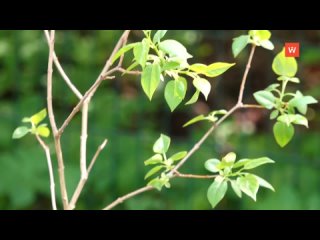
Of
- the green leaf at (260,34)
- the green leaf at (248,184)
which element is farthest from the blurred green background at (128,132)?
the green leaf at (248,184)

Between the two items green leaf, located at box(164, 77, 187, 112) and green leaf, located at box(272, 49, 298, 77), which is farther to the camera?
green leaf, located at box(272, 49, 298, 77)

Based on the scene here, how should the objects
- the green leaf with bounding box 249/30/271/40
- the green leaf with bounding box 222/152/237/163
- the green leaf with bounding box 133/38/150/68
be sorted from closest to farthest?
1. the green leaf with bounding box 133/38/150/68
2. the green leaf with bounding box 222/152/237/163
3. the green leaf with bounding box 249/30/271/40

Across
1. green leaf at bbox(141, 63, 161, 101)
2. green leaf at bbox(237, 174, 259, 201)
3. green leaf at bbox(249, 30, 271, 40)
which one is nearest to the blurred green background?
green leaf at bbox(249, 30, 271, 40)

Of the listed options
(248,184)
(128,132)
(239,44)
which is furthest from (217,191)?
(128,132)

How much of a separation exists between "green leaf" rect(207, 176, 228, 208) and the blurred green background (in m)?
1.89

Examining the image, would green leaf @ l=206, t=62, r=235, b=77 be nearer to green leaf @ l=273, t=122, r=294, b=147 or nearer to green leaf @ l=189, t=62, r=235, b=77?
green leaf @ l=189, t=62, r=235, b=77

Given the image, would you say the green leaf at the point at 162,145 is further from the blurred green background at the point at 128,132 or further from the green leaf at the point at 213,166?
the blurred green background at the point at 128,132

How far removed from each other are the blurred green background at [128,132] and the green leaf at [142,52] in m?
2.06

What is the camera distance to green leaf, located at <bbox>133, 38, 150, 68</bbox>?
1.13 meters

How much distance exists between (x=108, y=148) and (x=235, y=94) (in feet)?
3.27

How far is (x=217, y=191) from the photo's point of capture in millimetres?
1227

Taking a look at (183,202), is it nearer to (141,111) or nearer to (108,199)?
(108,199)

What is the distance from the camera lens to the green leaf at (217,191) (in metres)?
1.22
